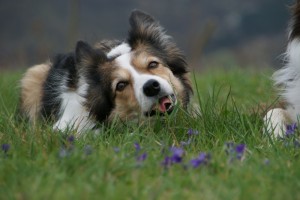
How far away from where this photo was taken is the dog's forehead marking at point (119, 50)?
17.8 feet

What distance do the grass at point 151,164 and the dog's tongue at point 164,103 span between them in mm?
197

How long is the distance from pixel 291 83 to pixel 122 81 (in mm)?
1634

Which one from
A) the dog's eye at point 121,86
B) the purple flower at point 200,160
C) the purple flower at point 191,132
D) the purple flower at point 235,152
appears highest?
the dog's eye at point 121,86

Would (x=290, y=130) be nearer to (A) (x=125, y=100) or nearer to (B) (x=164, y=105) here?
(B) (x=164, y=105)

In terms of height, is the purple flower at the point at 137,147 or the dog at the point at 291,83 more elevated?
the dog at the point at 291,83

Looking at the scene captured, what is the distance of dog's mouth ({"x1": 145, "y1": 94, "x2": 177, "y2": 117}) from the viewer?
16.0 ft

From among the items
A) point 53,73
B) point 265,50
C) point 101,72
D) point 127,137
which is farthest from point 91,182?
point 265,50

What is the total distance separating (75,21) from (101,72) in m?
6.97

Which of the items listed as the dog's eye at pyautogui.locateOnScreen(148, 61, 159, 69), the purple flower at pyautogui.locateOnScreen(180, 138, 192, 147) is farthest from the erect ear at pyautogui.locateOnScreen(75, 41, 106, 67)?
the purple flower at pyautogui.locateOnScreen(180, 138, 192, 147)

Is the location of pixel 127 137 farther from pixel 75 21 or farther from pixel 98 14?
pixel 98 14

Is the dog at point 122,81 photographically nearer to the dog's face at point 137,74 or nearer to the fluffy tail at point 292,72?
the dog's face at point 137,74

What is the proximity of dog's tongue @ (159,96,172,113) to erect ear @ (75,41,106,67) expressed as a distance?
2.64ft

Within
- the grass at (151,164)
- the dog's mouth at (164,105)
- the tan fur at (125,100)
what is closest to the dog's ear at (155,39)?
the tan fur at (125,100)

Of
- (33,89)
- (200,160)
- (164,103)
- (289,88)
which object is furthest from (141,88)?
(33,89)
